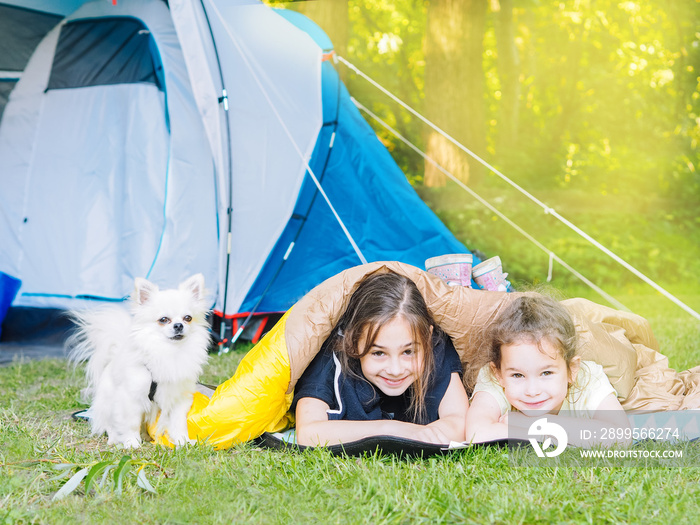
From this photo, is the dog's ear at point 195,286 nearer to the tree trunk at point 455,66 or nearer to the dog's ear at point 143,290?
the dog's ear at point 143,290

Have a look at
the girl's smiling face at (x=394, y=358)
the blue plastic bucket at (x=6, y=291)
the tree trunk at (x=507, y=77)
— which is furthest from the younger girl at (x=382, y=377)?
the tree trunk at (x=507, y=77)

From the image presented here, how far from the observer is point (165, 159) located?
411 cm

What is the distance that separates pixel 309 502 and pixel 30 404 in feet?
5.24

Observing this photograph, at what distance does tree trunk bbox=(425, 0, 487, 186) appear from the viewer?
22.9 feet

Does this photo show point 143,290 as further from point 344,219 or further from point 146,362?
point 344,219

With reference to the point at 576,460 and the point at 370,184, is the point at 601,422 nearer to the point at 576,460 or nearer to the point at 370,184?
the point at 576,460

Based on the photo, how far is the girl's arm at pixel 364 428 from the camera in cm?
188

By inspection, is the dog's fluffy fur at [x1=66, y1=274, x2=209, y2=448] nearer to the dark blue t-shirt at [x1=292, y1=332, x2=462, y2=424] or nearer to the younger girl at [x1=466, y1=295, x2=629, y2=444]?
the dark blue t-shirt at [x1=292, y1=332, x2=462, y2=424]

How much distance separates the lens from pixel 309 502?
1582 mm

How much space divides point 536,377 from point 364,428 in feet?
1.75

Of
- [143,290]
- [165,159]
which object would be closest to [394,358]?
[143,290]

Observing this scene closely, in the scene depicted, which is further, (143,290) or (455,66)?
(455,66)

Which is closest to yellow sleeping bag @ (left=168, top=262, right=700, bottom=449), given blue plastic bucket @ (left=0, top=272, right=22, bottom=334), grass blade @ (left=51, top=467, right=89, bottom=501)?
grass blade @ (left=51, top=467, right=89, bottom=501)

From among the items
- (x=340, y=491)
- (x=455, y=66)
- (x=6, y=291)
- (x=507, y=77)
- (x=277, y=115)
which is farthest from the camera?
(x=507, y=77)
